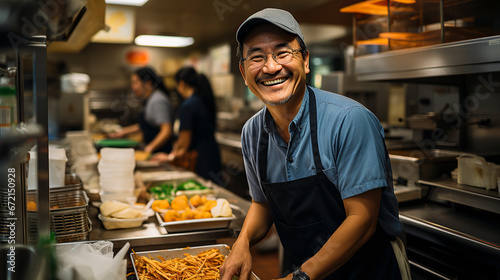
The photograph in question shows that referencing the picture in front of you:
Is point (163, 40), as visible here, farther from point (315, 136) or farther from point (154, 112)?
point (315, 136)

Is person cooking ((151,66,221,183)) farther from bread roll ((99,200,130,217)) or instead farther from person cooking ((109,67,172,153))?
bread roll ((99,200,130,217))

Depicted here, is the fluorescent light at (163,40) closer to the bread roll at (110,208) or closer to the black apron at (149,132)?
the black apron at (149,132)

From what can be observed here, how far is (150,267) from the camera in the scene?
165 cm

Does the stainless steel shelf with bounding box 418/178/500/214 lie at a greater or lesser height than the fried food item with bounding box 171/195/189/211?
greater

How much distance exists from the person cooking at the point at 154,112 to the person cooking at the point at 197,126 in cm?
53

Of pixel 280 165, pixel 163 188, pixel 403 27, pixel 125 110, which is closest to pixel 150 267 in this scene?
pixel 280 165

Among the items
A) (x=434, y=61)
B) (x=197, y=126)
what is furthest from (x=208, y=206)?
(x=197, y=126)

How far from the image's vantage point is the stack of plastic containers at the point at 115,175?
2.47 meters

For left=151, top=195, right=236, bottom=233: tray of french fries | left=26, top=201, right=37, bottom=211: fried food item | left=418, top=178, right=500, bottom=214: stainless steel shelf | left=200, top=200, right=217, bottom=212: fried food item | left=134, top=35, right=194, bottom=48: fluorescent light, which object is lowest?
left=151, top=195, right=236, bottom=233: tray of french fries

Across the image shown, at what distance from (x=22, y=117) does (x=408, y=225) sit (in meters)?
1.91

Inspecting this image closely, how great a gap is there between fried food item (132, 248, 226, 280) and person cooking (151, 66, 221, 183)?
2869 millimetres

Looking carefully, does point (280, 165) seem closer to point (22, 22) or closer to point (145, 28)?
point (22, 22)

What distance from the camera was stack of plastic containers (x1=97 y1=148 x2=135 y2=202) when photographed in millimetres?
2469

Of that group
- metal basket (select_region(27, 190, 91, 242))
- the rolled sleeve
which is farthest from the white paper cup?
A: the rolled sleeve
